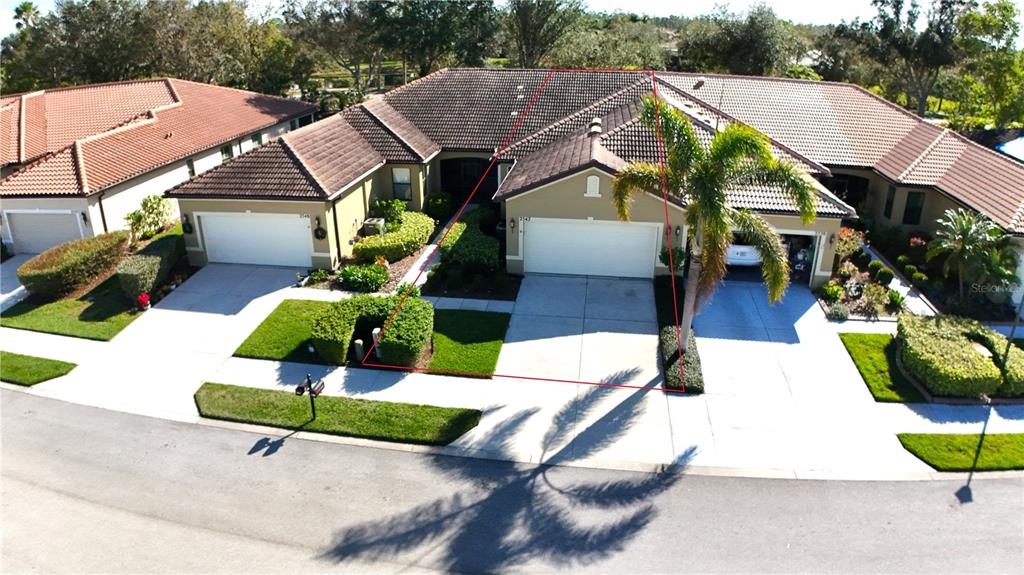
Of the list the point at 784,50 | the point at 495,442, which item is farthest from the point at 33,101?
the point at 784,50

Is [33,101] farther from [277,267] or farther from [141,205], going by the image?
[277,267]

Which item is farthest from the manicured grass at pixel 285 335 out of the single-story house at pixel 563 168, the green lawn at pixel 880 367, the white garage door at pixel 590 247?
the green lawn at pixel 880 367

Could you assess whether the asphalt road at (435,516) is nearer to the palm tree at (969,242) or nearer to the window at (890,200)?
the palm tree at (969,242)

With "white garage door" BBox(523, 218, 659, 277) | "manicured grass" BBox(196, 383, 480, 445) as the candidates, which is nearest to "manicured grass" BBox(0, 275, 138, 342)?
"manicured grass" BBox(196, 383, 480, 445)

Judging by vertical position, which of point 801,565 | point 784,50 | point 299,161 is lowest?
point 801,565

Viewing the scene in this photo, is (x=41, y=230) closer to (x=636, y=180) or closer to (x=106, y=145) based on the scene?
(x=106, y=145)

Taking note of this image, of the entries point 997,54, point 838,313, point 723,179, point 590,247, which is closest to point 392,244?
point 590,247
